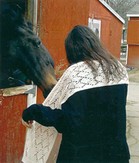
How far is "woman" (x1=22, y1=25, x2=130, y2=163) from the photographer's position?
2023 mm

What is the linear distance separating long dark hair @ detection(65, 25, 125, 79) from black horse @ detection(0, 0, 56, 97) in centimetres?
76

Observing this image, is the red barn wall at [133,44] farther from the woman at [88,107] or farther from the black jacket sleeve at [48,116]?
the black jacket sleeve at [48,116]

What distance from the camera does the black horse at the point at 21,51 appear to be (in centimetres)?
295

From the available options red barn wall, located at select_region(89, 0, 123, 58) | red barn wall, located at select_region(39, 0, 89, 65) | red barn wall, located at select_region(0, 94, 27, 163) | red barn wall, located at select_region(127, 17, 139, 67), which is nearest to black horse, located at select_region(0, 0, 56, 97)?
red barn wall, located at select_region(0, 94, 27, 163)

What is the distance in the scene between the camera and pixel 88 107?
6.72 feet

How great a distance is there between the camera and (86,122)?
2080mm

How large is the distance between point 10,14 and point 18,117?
103cm

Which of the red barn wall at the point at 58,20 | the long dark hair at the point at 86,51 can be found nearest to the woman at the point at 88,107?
the long dark hair at the point at 86,51

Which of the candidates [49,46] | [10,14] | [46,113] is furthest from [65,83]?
[49,46]

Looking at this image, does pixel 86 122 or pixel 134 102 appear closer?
pixel 86 122

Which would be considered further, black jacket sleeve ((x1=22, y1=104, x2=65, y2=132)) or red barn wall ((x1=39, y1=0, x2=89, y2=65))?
red barn wall ((x1=39, y1=0, x2=89, y2=65))

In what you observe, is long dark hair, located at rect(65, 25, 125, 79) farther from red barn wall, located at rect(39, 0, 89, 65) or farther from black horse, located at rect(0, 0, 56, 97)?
red barn wall, located at rect(39, 0, 89, 65)

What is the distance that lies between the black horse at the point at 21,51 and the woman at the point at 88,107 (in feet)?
2.53

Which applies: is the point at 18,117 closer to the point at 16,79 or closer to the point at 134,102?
the point at 16,79
